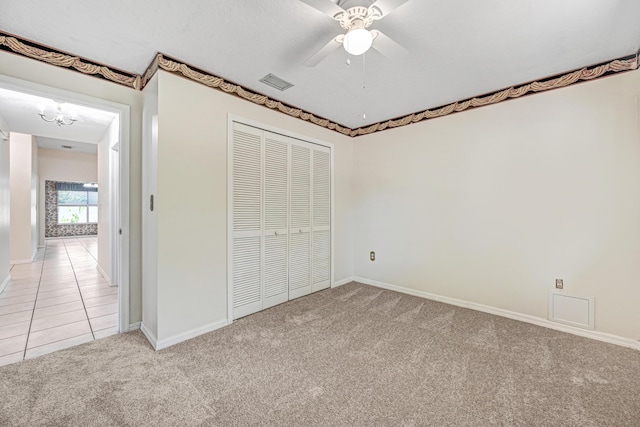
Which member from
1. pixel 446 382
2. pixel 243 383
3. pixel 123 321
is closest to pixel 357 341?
pixel 446 382

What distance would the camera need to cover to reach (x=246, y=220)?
2.82 metres

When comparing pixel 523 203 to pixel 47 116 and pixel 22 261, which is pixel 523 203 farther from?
pixel 22 261

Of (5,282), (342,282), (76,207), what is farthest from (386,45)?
(76,207)

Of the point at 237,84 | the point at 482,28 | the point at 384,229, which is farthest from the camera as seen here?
the point at 384,229

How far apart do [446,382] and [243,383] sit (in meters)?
1.39

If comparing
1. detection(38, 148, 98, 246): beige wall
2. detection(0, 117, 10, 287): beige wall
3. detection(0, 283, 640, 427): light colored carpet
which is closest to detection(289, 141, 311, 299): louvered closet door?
detection(0, 283, 640, 427): light colored carpet

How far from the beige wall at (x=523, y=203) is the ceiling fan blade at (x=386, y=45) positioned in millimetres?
1731

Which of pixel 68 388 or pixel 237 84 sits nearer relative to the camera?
pixel 68 388

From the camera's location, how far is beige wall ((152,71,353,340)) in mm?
2199

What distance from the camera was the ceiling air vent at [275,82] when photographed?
2.54 meters

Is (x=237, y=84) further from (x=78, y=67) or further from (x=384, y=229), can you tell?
(x=384, y=229)

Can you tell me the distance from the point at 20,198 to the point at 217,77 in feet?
19.5

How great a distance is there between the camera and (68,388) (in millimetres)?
1681

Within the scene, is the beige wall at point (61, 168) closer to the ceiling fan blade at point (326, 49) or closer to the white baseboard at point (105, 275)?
the white baseboard at point (105, 275)
